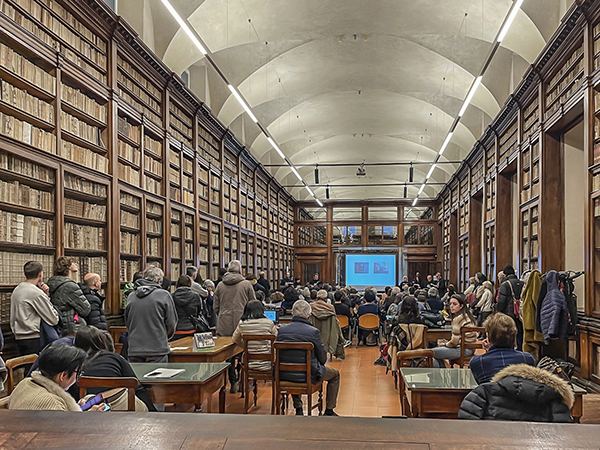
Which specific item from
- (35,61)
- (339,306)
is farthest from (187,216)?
(35,61)

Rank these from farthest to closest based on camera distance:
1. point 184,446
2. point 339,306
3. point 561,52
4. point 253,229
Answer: point 253,229 → point 339,306 → point 561,52 → point 184,446

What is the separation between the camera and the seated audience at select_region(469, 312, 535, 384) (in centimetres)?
310

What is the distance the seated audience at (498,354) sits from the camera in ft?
10.2

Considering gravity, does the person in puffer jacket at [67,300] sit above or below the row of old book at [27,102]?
below

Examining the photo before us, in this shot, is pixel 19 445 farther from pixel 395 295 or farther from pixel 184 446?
pixel 395 295

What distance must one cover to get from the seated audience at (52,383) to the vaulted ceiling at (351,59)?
4.66m

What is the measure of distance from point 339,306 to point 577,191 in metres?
4.26

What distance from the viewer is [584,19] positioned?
6.37 meters

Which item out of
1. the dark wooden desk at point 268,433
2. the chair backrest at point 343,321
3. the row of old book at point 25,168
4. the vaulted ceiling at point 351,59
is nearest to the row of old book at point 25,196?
the row of old book at point 25,168

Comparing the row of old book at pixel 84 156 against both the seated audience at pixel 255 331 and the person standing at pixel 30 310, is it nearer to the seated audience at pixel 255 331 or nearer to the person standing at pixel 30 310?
the person standing at pixel 30 310

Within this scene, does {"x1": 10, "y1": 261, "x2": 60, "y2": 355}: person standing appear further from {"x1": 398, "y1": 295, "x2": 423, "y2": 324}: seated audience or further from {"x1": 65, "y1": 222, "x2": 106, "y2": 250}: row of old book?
{"x1": 398, "y1": 295, "x2": 423, "y2": 324}: seated audience

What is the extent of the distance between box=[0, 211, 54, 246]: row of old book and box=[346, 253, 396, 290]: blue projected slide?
17.6 m

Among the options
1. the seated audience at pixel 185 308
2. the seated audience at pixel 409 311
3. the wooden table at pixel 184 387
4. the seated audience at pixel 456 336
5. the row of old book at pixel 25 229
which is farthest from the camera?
the seated audience at pixel 409 311

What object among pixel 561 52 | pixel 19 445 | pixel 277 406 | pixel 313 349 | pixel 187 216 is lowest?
pixel 277 406
